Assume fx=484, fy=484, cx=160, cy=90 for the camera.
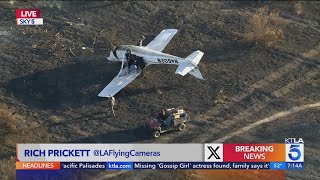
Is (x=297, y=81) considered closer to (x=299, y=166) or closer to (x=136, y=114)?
(x=299, y=166)

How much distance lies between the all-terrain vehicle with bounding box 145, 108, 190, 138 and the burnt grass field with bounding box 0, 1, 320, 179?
44 cm

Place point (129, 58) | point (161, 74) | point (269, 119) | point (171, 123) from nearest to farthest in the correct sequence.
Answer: point (171, 123)
point (269, 119)
point (129, 58)
point (161, 74)

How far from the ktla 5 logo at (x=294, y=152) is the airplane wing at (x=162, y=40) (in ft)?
38.7

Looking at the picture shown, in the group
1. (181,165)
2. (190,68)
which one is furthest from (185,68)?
(181,165)

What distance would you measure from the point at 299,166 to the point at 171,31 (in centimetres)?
1419

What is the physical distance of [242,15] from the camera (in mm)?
37656

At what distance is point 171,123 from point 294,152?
650 centimetres

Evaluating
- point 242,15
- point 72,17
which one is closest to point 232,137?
point 242,15

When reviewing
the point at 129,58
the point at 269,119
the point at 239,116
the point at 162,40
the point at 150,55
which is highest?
the point at 162,40

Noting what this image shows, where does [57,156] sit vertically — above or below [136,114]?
below

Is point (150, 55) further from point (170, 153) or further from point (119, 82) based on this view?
point (170, 153)

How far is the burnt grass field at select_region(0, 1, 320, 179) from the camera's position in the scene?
2636 cm

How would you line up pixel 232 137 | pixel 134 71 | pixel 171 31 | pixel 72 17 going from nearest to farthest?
pixel 232 137
pixel 134 71
pixel 171 31
pixel 72 17

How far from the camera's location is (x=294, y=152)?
2408 cm
